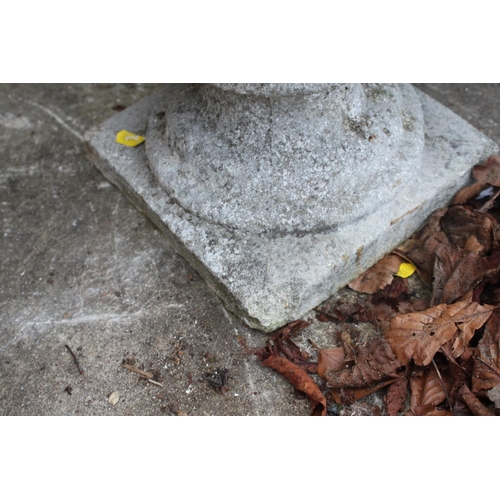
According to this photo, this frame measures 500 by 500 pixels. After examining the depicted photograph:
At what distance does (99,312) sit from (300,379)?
0.84m

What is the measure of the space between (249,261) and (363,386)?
0.61 metres

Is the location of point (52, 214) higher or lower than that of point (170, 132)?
lower

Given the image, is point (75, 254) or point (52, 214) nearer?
point (75, 254)

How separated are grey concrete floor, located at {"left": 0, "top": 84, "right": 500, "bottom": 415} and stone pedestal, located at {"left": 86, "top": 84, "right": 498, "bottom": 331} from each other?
13cm

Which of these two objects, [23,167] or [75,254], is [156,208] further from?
[23,167]

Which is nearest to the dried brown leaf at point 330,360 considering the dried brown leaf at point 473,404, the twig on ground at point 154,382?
the dried brown leaf at point 473,404

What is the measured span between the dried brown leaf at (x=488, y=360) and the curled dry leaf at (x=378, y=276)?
421 millimetres

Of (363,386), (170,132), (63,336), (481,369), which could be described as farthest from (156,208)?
(481,369)

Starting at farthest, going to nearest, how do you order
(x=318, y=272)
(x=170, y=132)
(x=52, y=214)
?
1. (x=52, y=214)
2. (x=170, y=132)
3. (x=318, y=272)

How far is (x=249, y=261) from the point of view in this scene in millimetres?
2039

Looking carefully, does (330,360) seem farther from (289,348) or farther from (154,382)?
(154,382)

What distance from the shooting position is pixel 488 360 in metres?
1.85

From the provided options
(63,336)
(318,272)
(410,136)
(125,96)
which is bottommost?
(63,336)

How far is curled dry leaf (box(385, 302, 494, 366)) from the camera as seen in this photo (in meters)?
1.88
